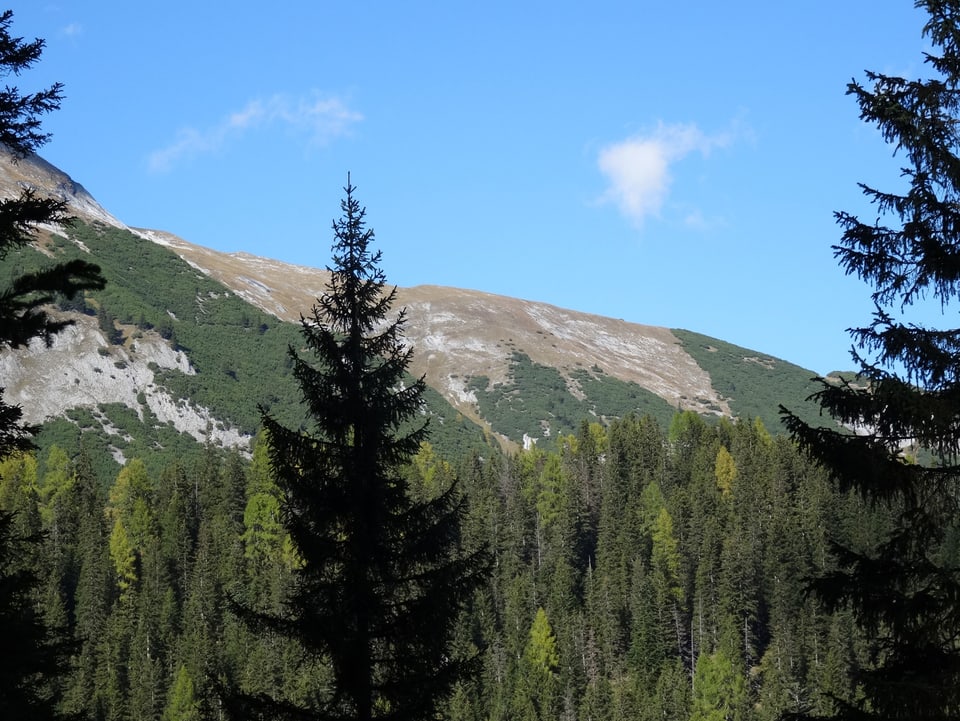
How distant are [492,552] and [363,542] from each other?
284 cm

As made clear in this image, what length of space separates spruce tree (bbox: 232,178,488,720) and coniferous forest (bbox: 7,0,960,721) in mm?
45

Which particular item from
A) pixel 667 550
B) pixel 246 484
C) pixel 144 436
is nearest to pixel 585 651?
pixel 667 550

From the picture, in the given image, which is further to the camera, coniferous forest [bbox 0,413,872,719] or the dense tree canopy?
coniferous forest [bbox 0,413,872,719]

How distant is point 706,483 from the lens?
405 feet

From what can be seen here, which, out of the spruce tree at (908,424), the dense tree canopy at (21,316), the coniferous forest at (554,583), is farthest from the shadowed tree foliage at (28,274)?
the coniferous forest at (554,583)

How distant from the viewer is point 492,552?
1869 cm

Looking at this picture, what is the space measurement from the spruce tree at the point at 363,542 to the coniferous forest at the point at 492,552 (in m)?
0.04

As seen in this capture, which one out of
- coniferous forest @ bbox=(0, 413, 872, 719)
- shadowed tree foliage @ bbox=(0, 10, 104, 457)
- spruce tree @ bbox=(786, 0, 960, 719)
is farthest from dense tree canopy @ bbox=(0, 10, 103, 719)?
coniferous forest @ bbox=(0, 413, 872, 719)

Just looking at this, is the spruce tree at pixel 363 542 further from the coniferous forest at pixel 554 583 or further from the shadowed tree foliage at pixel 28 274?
the coniferous forest at pixel 554 583

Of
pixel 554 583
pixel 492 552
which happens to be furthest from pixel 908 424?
pixel 554 583

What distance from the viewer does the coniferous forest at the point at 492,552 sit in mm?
13312

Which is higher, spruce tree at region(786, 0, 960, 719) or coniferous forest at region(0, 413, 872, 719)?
spruce tree at region(786, 0, 960, 719)

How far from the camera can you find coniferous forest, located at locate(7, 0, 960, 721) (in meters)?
13.3

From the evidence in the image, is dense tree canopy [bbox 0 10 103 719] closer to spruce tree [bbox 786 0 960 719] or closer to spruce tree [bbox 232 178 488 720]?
spruce tree [bbox 232 178 488 720]
